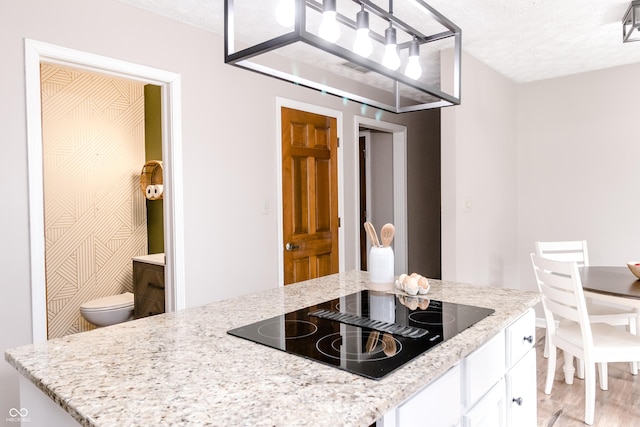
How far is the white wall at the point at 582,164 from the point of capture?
3709 millimetres

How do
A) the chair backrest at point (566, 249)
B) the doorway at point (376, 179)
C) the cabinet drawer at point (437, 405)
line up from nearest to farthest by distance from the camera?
the cabinet drawer at point (437, 405), the chair backrest at point (566, 249), the doorway at point (376, 179)

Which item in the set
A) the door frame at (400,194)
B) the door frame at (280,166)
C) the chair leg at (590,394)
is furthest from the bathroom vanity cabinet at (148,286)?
the chair leg at (590,394)

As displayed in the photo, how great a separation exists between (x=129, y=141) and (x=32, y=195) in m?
2.17

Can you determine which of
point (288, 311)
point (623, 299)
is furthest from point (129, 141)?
point (623, 299)

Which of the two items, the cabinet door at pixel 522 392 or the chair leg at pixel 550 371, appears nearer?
the cabinet door at pixel 522 392

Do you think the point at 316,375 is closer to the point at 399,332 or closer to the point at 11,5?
the point at 399,332

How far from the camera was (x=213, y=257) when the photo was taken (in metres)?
2.85

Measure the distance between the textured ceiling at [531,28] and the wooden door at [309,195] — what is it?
104cm

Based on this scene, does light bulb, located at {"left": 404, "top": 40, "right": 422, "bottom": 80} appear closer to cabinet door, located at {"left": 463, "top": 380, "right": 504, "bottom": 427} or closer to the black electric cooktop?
the black electric cooktop

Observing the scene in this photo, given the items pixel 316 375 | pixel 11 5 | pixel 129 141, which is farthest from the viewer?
pixel 129 141

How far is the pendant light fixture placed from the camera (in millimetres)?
1197

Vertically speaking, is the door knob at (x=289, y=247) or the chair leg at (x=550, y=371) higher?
the door knob at (x=289, y=247)

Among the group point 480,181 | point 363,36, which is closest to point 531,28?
point 480,181

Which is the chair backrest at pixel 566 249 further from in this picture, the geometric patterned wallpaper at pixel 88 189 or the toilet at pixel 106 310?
the geometric patterned wallpaper at pixel 88 189
